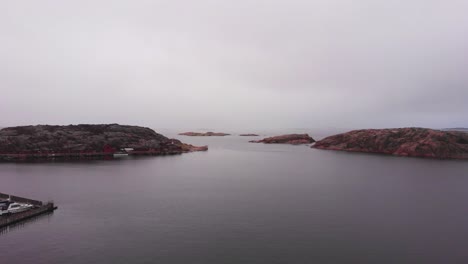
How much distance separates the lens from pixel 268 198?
5900 cm

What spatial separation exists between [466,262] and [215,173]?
67840 millimetres

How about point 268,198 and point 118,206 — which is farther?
point 268,198

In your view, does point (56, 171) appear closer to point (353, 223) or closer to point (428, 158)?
point (353, 223)

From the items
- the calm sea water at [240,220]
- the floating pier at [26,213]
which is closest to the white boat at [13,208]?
the floating pier at [26,213]

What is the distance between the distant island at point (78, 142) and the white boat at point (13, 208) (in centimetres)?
9011

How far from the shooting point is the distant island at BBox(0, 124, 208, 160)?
424ft

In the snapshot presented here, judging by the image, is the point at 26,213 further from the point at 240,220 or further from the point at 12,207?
the point at 240,220

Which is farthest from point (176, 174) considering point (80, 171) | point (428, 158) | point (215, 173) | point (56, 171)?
point (428, 158)

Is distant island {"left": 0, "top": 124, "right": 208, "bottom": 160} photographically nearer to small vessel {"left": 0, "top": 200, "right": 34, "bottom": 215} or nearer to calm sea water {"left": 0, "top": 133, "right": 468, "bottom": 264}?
calm sea water {"left": 0, "top": 133, "right": 468, "bottom": 264}

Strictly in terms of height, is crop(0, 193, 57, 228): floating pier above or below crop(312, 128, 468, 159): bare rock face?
below

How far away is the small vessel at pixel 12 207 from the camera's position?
45138 millimetres

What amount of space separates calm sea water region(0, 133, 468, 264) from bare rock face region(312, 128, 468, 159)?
206ft

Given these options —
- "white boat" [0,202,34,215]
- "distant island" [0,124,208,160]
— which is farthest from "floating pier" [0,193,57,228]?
"distant island" [0,124,208,160]

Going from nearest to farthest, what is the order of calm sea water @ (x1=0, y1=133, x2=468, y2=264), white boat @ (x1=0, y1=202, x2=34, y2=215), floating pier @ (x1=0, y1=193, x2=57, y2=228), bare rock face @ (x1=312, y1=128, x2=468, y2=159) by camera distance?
calm sea water @ (x1=0, y1=133, x2=468, y2=264)
floating pier @ (x1=0, y1=193, x2=57, y2=228)
white boat @ (x1=0, y1=202, x2=34, y2=215)
bare rock face @ (x1=312, y1=128, x2=468, y2=159)
